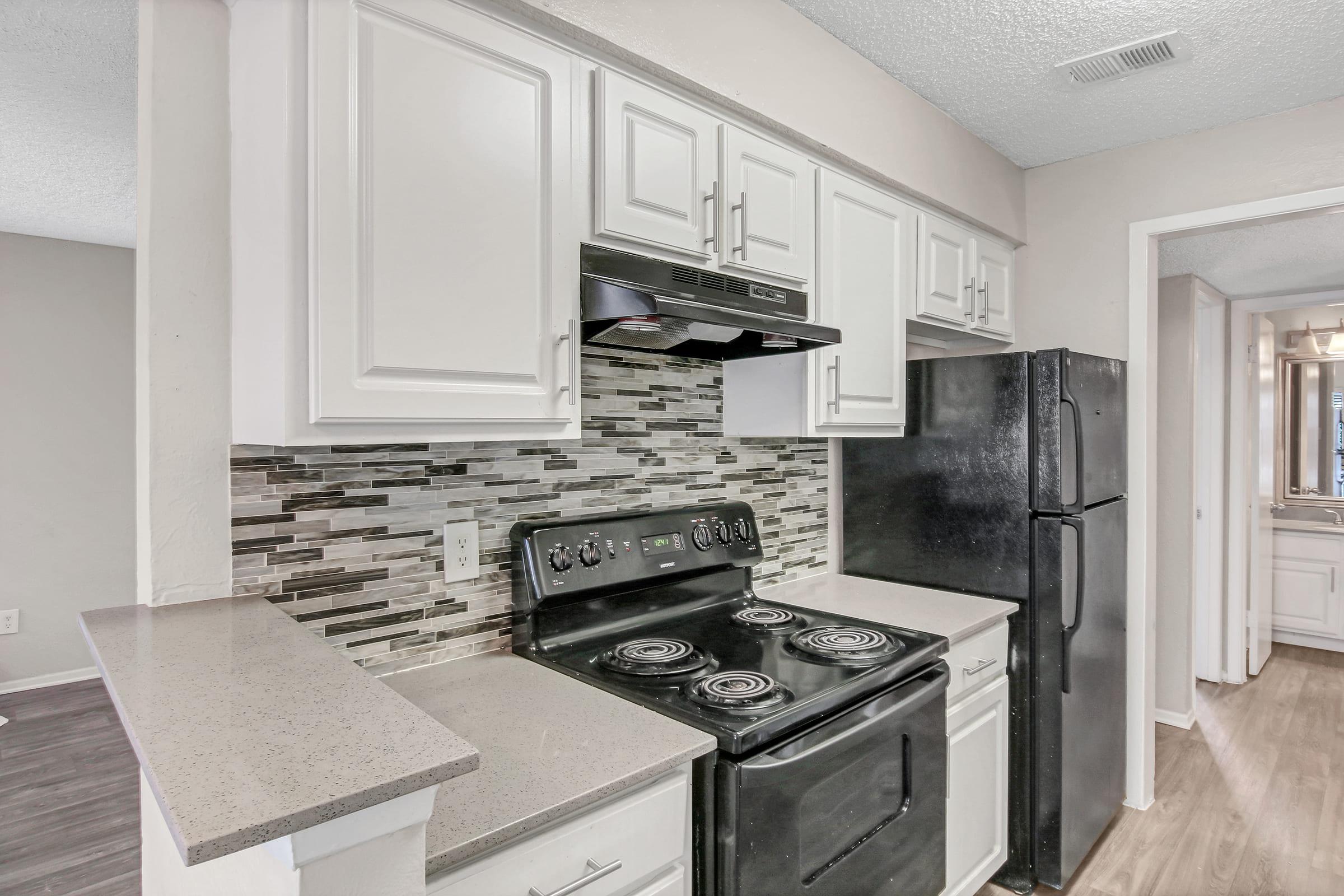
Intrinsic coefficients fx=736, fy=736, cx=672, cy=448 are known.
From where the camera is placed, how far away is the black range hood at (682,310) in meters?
1.36

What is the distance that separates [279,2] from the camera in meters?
1.06

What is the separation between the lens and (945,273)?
8.00 ft

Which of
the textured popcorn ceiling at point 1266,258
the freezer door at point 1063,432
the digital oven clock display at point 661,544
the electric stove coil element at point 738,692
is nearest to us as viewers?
the electric stove coil element at point 738,692

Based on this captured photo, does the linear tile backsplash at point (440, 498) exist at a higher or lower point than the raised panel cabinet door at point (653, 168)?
lower

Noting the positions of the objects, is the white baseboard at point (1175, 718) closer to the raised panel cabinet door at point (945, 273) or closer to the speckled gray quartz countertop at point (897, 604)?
the speckled gray quartz countertop at point (897, 604)

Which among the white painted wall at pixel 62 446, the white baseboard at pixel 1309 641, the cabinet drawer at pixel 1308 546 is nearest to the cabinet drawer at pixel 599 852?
the white painted wall at pixel 62 446

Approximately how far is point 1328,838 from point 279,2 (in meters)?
3.70

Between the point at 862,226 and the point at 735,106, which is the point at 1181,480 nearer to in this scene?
the point at 862,226

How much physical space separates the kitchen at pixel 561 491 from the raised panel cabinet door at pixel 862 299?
0.5 inches

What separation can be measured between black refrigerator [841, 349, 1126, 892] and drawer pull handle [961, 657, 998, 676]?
150 millimetres

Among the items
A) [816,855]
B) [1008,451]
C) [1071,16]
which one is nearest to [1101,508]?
[1008,451]

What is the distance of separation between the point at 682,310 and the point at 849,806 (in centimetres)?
99

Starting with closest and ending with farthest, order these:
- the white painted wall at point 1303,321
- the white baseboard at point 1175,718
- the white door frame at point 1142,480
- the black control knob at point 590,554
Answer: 1. the black control knob at point 590,554
2. the white door frame at point 1142,480
3. the white baseboard at point 1175,718
4. the white painted wall at point 1303,321

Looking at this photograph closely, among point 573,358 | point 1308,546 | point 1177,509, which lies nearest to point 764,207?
point 573,358
